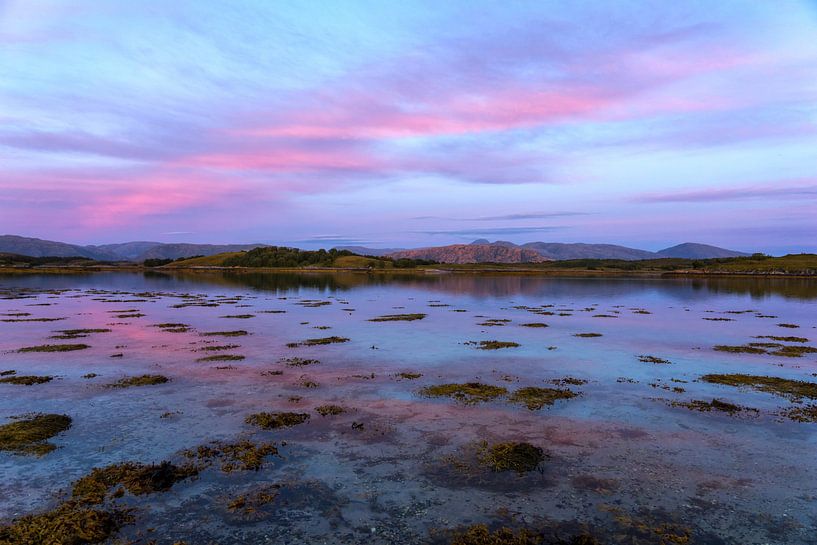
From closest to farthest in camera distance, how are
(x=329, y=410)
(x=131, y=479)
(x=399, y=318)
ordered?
(x=131, y=479)
(x=329, y=410)
(x=399, y=318)

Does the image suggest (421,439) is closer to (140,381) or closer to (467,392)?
(467,392)

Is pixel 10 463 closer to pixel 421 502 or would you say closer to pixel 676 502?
pixel 421 502

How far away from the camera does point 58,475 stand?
43.5ft

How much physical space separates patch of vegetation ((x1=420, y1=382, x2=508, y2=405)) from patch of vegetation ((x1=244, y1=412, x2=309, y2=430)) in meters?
6.32

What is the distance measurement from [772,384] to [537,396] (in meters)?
13.1

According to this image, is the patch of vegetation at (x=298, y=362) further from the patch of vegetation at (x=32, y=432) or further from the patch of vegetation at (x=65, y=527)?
the patch of vegetation at (x=65, y=527)

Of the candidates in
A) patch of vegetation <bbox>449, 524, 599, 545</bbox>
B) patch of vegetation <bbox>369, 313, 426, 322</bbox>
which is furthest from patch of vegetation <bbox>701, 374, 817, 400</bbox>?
patch of vegetation <bbox>369, 313, 426, 322</bbox>

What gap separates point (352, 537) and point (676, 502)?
8.38 m

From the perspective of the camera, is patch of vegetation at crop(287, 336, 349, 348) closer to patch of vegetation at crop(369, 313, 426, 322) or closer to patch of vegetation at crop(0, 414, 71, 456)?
patch of vegetation at crop(369, 313, 426, 322)

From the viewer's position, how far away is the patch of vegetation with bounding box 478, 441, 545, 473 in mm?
14109

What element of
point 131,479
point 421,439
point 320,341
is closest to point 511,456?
point 421,439

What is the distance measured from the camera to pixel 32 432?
52.9 feet

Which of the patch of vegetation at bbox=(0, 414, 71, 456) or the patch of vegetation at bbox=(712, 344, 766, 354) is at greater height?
the patch of vegetation at bbox=(0, 414, 71, 456)

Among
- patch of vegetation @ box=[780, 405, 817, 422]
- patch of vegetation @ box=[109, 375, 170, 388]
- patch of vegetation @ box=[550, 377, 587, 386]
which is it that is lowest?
patch of vegetation @ box=[550, 377, 587, 386]
